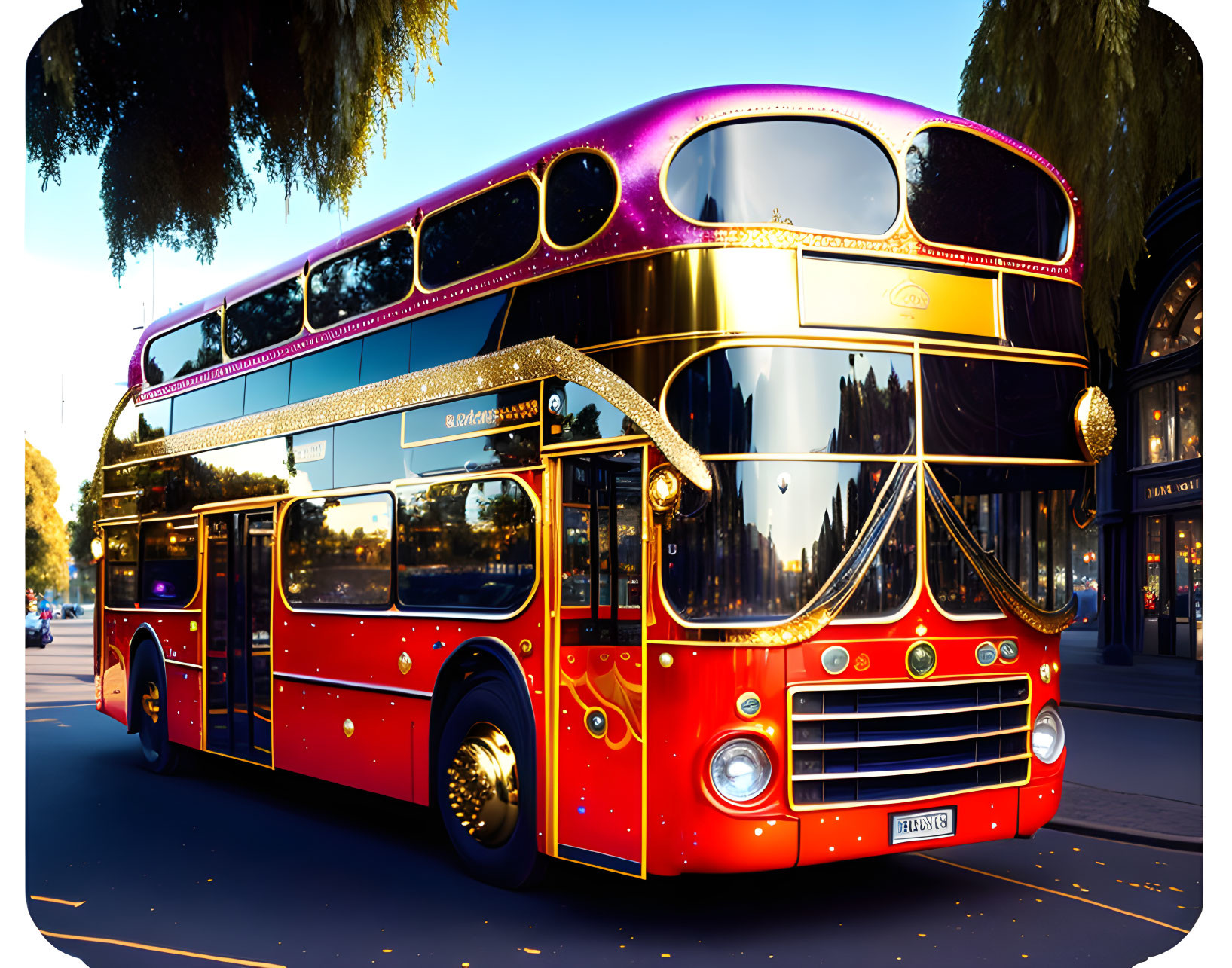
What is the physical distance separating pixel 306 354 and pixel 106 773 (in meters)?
4.76

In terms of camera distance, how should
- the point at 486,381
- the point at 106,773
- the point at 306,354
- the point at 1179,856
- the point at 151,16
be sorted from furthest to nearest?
the point at 106,773
the point at 306,354
the point at 1179,856
the point at 151,16
the point at 486,381

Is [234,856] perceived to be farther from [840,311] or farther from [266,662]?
[840,311]

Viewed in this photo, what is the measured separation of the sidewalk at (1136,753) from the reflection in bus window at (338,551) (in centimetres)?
513

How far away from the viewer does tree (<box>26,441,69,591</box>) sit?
645 cm

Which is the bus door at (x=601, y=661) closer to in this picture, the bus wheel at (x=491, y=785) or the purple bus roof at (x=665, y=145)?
the bus wheel at (x=491, y=785)

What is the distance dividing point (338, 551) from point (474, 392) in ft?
6.42

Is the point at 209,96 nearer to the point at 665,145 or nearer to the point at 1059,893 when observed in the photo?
the point at 665,145

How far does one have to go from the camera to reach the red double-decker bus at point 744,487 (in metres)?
5.29

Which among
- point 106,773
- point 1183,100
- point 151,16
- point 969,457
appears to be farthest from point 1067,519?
point 106,773

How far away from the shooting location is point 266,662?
8789 mm

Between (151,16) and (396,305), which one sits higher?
(151,16)

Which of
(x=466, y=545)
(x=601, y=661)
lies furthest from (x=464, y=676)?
(x=601, y=661)

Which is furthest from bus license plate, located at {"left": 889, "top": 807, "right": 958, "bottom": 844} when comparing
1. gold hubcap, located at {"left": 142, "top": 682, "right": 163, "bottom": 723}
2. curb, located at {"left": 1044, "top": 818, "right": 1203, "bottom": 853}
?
gold hubcap, located at {"left": 142, "top": 682, "right": 163, "bottom": 723}

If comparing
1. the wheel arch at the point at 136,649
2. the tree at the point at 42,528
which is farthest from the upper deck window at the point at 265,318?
the wheel arch at the point at 136,649
